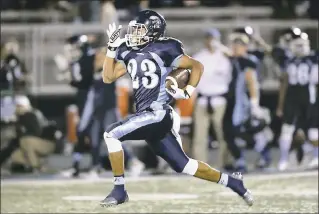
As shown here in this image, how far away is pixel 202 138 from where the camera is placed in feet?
48.1

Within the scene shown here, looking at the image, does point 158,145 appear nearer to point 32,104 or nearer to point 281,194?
point 281,194

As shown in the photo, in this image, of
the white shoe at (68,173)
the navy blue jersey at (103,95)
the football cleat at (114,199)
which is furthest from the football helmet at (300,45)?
the football cleat at (114,199)

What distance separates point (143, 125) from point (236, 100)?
599 cm

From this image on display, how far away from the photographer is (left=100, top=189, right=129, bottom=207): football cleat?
27.5ft

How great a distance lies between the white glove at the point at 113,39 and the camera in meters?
8.29

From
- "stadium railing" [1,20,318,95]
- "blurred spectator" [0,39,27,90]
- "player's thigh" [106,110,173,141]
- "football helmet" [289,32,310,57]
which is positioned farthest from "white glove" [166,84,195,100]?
"stadium railing" [1,20,318,95]

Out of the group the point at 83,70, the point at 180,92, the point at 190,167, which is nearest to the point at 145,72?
the point at 180,92

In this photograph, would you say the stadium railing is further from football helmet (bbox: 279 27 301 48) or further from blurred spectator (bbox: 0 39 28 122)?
blurred spectator (bbox: 0 39 28 122)

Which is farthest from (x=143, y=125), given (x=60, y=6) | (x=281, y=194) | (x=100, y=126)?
(x=60, y=6)

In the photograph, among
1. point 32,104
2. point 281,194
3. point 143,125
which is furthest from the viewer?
point 32,104

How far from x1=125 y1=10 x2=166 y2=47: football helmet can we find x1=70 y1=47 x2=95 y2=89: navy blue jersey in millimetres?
5693

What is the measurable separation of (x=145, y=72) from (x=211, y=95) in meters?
5.86

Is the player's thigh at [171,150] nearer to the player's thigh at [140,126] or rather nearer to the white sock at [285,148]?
the player's thigh at [140,126]

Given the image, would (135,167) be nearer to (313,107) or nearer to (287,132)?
(287,132)
